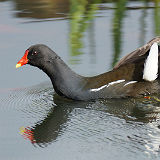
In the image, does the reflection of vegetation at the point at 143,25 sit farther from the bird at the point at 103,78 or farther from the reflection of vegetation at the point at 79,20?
the bird at the point at 103,78

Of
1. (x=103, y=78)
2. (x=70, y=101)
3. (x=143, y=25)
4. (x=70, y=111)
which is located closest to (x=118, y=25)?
(x=143, y=25)

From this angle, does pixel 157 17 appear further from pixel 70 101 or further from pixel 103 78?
pixel 70 101

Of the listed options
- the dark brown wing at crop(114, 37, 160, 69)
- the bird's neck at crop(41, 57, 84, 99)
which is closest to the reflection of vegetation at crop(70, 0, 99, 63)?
the dark brown wing at crop(114, 37, 160, 69)

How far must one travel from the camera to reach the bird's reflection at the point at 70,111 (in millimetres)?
5883

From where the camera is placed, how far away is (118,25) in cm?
948

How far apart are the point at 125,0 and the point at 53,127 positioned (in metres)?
4.60

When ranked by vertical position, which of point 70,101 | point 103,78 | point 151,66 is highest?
point 151,66

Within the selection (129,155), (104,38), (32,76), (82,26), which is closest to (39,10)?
(82,26)

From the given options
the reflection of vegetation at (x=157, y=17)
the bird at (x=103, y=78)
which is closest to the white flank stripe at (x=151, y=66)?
the bird at (x=103, y=78)

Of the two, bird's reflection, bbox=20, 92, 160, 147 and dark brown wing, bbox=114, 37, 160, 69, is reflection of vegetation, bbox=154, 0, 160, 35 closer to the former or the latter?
dark brown wing, bbox=114, 37, 160, 69

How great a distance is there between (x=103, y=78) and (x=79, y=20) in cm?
300

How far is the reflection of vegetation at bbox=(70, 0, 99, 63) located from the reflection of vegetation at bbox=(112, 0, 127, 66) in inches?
17.3

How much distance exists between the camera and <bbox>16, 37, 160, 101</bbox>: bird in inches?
276

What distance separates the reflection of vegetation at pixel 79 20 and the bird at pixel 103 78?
1168 mm
